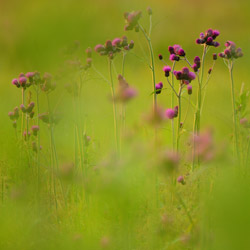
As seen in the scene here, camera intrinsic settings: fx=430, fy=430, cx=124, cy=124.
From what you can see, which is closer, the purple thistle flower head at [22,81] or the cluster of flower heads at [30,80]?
the cluster of flower heads at [30,80]

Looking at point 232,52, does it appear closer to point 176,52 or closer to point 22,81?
point 176,52

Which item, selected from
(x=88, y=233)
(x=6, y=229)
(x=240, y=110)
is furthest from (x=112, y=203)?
(x=240, y=110)

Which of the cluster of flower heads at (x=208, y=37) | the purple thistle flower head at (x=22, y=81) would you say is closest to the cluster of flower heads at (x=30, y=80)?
the purple thistle flower head at (x=22, y=81)

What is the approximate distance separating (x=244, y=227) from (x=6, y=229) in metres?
0.53

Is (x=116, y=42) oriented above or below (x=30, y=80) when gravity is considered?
above

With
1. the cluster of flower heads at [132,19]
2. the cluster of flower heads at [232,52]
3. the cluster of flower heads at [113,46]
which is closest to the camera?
the cluster of flower heads at [132,19]

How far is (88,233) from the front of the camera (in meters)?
0.90

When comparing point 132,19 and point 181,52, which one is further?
point 181,52

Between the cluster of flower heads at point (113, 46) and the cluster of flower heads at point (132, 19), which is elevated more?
the cluster of flower heads at point (132, 19)

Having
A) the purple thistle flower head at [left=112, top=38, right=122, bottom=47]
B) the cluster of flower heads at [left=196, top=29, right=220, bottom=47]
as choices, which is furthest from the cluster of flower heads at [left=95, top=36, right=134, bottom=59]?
the cluster of flower heads at [left=196, top=29, right=220, bottom=47]

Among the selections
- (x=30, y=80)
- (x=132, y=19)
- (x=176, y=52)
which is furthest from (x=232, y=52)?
(x=30, y=80)

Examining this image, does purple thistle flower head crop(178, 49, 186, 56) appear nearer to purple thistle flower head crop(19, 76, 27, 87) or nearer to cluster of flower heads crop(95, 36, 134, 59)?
cluster of flower heads crop(95, 36, 134, 59)

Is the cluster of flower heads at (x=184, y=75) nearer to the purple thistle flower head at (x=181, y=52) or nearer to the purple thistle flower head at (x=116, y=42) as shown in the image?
the purple thistle flower head at (x=181, y=52)

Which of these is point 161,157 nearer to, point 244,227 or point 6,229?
point 244,227
